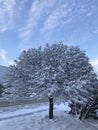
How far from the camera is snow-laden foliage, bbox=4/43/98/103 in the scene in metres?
11.6

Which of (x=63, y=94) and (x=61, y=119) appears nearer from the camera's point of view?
(x=63, y=94)

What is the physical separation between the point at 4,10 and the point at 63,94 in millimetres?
6680

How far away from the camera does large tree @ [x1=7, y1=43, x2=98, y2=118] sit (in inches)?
455

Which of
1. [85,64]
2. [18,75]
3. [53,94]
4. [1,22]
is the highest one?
[1,22]

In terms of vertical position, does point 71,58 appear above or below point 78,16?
below

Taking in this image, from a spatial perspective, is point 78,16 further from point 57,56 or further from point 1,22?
point 1,22

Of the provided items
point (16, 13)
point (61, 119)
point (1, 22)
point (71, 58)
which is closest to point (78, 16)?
point (71, 58)

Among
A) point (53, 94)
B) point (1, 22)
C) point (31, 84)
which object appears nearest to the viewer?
point (53, 94)

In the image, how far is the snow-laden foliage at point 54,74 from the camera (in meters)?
11.6

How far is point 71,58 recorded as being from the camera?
13.0m

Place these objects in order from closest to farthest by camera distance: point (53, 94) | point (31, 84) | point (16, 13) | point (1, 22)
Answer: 1. point (53, 94)
2. point (31, 84)
3. point (16, 13)
4. point (1, 22)

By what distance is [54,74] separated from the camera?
1195cm

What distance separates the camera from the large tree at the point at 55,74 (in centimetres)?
1156

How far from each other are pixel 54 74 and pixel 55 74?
0.36 feet
